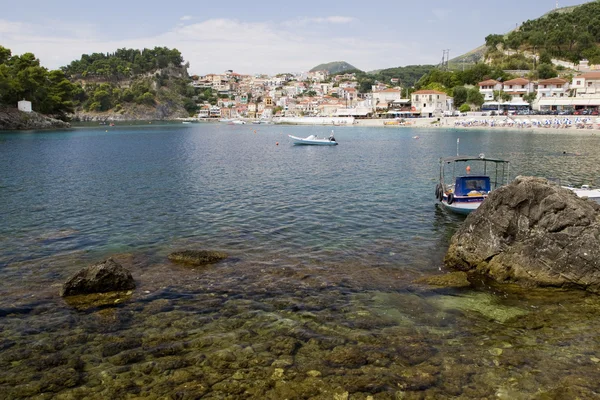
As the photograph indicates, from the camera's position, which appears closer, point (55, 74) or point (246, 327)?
point (246, 327)

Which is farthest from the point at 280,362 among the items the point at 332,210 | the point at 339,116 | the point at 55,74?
the point at 339,116

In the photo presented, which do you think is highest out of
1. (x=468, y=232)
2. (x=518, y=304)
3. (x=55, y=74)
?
(x=55, y=74)

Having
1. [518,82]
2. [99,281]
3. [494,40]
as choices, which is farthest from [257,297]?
[494,40]

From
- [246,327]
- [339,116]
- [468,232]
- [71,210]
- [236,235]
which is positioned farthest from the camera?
[339,116]

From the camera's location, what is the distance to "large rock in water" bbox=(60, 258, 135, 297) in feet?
40.8

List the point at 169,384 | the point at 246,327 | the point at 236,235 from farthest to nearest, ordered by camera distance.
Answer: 1. the point at 236,235
2. the point at 246,327
3. the point at 169,384

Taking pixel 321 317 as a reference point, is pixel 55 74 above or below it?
above

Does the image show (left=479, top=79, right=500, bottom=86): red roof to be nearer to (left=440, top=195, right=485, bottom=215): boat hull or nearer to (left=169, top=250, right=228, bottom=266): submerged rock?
(left=440, top=195, right=485, bottom=215): boat hull

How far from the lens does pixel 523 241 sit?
14.1 meters

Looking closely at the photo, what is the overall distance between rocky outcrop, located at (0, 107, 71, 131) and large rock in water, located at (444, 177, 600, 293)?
108 meters

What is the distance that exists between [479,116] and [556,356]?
120 meters

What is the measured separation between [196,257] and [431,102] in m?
137

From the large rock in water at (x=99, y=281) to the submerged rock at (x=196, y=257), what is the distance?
2.65 meters

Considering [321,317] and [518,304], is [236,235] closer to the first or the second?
[321,317]
